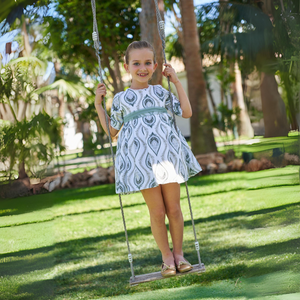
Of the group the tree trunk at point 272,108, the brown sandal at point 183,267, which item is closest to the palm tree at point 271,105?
the tree trunk at point 272,108

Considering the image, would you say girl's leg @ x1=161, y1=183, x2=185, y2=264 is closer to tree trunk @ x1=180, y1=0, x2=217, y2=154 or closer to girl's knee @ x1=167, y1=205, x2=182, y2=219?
girl's knee @ x1=167, y1=205, x2=182, y2=219

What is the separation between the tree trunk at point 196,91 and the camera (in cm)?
1012

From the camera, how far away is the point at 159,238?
2.92 meters

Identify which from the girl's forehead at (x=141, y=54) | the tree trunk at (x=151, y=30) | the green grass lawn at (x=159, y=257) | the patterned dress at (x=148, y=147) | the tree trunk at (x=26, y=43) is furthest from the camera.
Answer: the tree trunk at (x=151, y=30)

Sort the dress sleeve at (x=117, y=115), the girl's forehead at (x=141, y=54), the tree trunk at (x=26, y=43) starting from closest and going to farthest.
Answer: the girl's forehead at (x=141, y=54)
the dress sleeve at (x=117, y=115)
the tree trunk at (x=26, y=43)

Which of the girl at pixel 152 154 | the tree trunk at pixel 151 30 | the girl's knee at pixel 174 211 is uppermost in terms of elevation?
the tree trunk at pixel 151 30

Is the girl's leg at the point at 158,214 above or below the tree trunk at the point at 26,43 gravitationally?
below

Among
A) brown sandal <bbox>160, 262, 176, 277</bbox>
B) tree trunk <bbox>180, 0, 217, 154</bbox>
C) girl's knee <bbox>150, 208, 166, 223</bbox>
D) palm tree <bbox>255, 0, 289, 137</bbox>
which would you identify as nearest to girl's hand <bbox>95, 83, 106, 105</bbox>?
girl's knee <bbox>150, 208, 166, 223</bbox>

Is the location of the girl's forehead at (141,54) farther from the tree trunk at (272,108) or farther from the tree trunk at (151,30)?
the tree trunk at (151,30)

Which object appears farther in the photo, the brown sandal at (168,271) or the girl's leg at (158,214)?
the girl's leg at (158,214)

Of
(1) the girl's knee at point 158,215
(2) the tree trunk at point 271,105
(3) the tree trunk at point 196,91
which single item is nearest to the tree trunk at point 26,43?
(1) the girl's knee at point 158,215

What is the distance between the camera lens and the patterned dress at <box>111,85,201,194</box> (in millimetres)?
2807

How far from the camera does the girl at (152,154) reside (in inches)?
111

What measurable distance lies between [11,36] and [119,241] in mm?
3405
